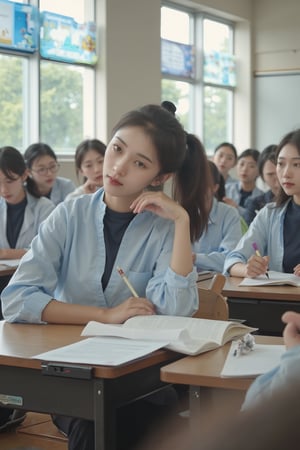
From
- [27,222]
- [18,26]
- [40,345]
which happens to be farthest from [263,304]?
[18,26]

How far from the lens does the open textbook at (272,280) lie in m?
2.74

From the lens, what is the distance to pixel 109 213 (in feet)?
6.57

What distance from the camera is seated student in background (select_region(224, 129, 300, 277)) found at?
10.3ft

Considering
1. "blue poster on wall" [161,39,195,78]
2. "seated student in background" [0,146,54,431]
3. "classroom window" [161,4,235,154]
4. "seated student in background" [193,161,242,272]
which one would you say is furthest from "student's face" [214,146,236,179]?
"seated student in background" [193,161,242,272]

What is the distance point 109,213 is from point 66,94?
5.28 meters

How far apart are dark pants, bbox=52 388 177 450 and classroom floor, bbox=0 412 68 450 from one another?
0.80 meters

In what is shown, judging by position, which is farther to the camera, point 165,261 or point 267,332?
point 267,332

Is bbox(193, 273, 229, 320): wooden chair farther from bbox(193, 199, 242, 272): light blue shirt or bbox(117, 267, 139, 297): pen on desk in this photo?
bbox(193, 199, 242, 272): light blue shirt

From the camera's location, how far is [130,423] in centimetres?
172

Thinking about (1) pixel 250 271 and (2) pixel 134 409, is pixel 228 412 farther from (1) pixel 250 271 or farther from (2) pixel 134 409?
(1) pixel 250 271

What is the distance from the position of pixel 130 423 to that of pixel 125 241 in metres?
0.50

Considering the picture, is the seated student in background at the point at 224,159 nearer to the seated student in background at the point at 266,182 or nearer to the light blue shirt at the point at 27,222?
the seated student in background at the point at 266,182

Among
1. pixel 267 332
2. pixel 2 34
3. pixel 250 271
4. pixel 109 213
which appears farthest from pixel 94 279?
pixel 2 34

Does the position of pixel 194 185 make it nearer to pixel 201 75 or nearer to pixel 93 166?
pixel 93 166
